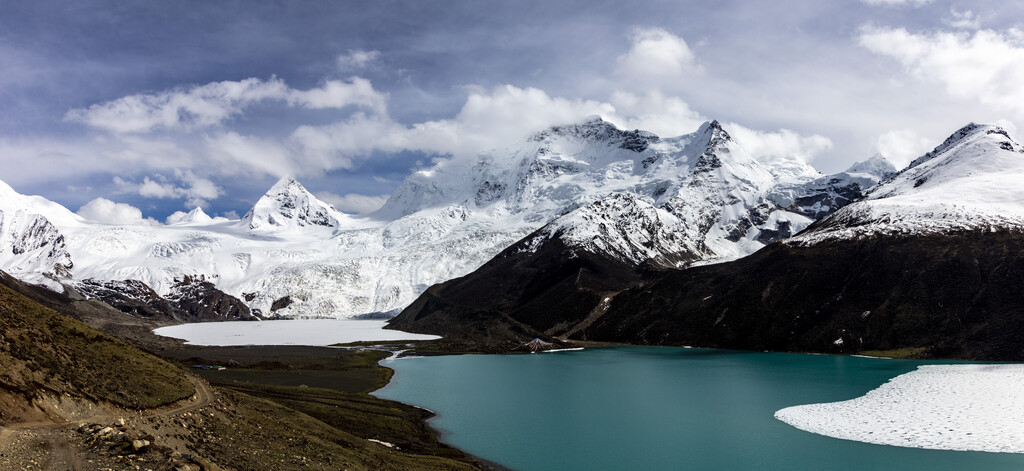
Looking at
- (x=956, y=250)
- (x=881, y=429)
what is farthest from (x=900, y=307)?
(x=881, y=429)

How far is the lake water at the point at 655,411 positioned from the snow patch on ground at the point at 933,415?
2.34 meters

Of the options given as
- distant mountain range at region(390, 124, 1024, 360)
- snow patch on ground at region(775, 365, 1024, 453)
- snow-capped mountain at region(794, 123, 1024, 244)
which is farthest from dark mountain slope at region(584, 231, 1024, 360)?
snow patch on ground at region(775, 365, 1024, 453)

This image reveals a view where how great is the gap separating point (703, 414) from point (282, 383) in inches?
2240

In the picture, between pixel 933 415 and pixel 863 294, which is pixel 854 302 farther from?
pixel 933 415

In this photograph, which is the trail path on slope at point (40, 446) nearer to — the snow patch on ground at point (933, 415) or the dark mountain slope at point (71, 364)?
the dark mountain slope at point (71, 364)

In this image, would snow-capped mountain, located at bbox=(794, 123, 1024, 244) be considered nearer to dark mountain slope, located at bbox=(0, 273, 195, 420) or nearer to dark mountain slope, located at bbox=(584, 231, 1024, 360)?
dark mountain slope, located at bbox=(584, 231, 1024, 360)


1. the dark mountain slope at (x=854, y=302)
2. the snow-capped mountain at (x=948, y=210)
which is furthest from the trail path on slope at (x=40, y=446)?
the snow-capped mountain at (x=948, y=210)

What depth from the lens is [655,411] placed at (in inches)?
2655

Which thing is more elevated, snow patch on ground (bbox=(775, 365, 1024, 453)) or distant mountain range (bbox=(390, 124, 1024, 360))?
distant mountain range (bbox=(390, 124, 1024, 360))

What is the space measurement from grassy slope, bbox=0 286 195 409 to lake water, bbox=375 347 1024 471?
24892 mm

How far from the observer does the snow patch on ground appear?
166 feet

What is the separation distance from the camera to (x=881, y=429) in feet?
182

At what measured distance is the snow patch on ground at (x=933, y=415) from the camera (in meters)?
50.6

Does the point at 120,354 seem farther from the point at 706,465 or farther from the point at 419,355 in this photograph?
the point at 419,355
